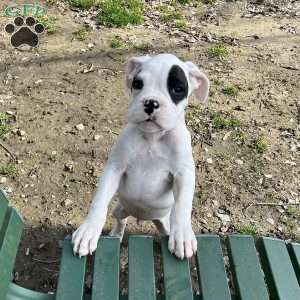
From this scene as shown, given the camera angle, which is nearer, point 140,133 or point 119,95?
point 140,133

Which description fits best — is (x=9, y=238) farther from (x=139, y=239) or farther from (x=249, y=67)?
(x=249, y=67)

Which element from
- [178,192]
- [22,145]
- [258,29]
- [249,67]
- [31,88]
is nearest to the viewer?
[178,192]

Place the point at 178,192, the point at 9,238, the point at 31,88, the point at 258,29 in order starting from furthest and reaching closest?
the point at 258,29, the point at 31,88, the point at 178,192, the point at 9,238

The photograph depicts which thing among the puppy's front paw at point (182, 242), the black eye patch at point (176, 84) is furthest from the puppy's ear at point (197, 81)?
the puppy's front paw at point (182, 242)

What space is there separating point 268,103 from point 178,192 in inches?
105

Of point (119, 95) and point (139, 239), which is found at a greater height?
point (139, 239)

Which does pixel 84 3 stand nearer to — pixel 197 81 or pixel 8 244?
pixel 197 81

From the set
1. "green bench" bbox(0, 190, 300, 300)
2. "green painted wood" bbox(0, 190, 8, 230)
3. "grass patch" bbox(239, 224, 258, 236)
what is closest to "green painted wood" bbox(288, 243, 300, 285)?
"green bench" bbox(0, 190, 300, 300)

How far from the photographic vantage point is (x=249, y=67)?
511 centimetres

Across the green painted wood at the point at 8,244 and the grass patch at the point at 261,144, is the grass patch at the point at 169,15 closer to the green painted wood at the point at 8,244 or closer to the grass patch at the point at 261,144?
the grass patch at the point at 261,144

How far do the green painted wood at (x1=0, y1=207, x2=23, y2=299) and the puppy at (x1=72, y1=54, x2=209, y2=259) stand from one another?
0.82 feet

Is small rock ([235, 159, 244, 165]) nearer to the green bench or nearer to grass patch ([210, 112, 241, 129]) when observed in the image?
grass patch ([210, 112, 241, 129])

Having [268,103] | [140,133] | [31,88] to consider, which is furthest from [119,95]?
[140,133]

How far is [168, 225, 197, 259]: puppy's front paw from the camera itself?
2035 millimetres
